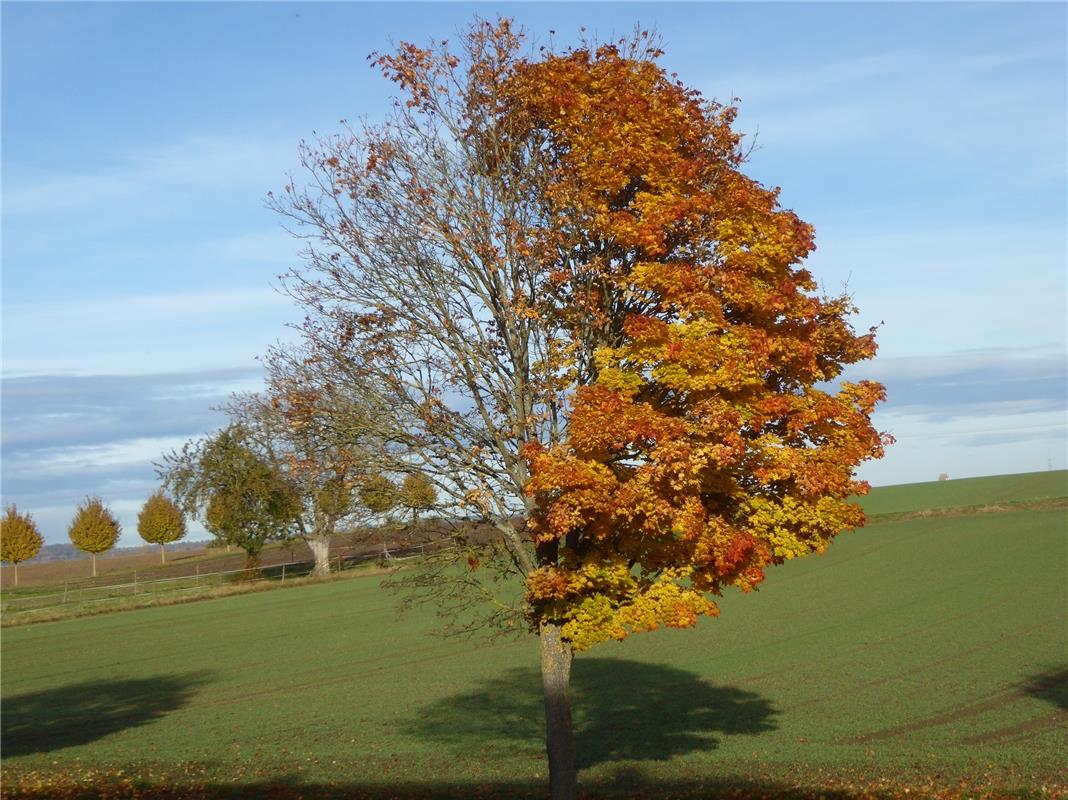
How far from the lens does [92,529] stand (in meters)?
112

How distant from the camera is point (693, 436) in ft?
42.3

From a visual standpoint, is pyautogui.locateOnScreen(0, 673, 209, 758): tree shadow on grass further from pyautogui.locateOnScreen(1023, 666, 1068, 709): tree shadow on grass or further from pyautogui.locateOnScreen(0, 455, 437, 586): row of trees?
pyautogui.locateOnScreen(1023, 666, 1068, 709): tree shadow on grass

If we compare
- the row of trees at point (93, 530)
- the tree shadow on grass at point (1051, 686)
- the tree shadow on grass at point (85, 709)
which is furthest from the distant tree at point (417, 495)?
the row of trees at point (93, 530)

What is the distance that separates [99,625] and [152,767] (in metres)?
41.1

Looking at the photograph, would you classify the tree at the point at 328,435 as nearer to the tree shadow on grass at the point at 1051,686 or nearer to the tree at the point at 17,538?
the tree shadow on grass at the point at 1051,686

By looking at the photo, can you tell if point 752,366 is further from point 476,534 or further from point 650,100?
point 476,534

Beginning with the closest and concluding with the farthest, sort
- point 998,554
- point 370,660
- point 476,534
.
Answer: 1. point 476,534
2. point 370,660
3. point 998,554

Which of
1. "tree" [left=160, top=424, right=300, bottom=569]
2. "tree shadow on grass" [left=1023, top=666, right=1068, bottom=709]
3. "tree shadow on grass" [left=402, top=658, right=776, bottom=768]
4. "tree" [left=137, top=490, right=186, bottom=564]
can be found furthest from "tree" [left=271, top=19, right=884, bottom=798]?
"tree" [left=137, top=490, right=186, bottom=564]

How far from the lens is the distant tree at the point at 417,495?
49.8ft

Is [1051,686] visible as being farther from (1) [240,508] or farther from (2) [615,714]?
(1) [240,508]

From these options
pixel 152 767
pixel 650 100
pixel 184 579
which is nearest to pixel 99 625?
pixel 184 579

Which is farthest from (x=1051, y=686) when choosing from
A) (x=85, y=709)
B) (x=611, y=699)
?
(x=85, y=709)

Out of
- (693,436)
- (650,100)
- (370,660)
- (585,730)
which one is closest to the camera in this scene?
(693,436)

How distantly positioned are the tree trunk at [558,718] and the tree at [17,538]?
338 ft
